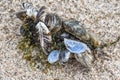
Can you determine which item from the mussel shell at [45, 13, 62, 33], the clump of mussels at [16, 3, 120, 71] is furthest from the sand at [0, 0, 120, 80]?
the mussel shell at [45, 13, 62, 33]

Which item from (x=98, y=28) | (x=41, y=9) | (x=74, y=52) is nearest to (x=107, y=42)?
(x=98, y=28)

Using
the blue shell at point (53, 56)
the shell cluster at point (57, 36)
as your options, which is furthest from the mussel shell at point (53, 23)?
the blue shell at point (53, 56)

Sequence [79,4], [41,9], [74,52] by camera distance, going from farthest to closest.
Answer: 1. [79,4]
2. [41,9]
3. [74,52]

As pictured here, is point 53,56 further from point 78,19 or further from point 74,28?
point 78,19

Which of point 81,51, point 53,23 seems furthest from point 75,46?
point 53,23

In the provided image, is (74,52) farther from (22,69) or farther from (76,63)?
(22,69)

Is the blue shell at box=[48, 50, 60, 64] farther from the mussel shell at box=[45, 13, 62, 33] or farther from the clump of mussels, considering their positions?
the mussel shell at box=[45, 13, 62, 33]

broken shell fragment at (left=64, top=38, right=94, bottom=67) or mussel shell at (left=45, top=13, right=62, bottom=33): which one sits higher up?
mussel shell at (left=45, top=13, right=62, bottom=33)
